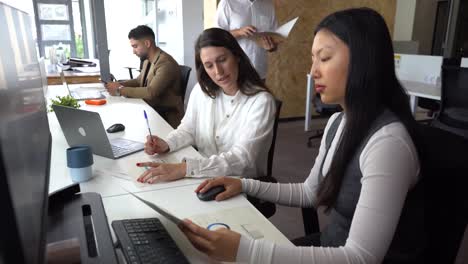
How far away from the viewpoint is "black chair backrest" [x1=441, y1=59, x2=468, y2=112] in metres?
2.82

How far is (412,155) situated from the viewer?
0.86m

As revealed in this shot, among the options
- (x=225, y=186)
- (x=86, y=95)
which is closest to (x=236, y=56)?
(x=225, y=186)

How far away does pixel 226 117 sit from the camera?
1768 mm

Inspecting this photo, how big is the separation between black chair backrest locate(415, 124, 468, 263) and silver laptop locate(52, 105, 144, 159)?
3.59 ft

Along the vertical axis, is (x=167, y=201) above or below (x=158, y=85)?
below

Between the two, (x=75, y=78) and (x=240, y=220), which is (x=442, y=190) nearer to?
(x=240, y=220)

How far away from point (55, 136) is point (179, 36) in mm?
3622

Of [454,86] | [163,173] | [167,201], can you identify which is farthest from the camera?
[454,86]

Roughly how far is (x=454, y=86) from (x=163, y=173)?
103 inches

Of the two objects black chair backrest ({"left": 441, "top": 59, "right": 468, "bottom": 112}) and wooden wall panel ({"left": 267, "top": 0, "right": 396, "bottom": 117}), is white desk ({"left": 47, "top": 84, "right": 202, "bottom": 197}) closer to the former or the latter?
black chair backrest ({"left": 441, "top": 59, "right": 468, "bottom": 112})

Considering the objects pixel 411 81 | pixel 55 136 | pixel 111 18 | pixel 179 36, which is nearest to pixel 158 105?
pixel 55 136

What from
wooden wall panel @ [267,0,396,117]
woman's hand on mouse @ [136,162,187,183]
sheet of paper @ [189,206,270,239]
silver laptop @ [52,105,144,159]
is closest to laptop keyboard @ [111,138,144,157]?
silver laptop @ [52,105,144,159]

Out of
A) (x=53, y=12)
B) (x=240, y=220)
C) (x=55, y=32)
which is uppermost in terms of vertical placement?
Result: (x=53, y=12)

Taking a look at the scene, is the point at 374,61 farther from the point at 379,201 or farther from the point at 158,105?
the point at 158,105
